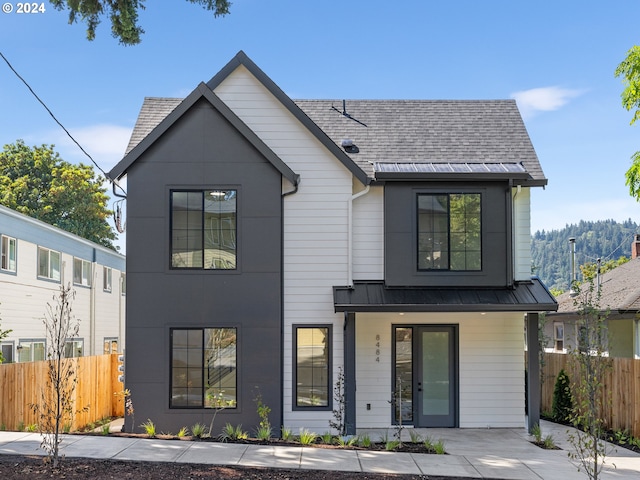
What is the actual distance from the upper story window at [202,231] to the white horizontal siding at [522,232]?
250 inches

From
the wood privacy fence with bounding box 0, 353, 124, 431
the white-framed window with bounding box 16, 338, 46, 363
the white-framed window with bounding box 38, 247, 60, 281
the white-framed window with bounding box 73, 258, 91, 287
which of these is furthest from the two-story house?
the white-framed window with bounding box 73, 258, 91, 287

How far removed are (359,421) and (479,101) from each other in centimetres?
881

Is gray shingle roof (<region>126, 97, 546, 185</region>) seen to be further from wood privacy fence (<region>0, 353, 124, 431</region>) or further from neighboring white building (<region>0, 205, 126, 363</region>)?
neighboring white building (<region>0, 205, 126, 363</region>)

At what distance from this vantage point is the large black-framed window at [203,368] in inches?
570

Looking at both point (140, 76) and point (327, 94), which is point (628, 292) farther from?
point (140, 76)

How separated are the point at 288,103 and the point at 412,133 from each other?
11.7 feet

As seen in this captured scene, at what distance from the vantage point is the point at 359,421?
15398 millimetres

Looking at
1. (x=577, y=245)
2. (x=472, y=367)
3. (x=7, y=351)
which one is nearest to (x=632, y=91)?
(x=472, y=367)

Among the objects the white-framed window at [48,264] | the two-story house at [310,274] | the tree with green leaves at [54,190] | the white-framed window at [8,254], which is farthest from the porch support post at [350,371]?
the tree with green leaves at [54,190]

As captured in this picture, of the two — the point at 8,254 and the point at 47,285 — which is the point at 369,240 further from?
the point at 47,285

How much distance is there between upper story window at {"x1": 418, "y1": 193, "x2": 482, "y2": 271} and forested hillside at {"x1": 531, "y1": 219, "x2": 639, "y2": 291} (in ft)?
397

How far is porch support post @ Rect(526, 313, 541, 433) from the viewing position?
1478 cm

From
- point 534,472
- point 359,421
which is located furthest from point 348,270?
point 534,472

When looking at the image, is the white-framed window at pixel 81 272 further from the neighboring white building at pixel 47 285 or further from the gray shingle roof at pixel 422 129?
the gray shingle roof at pixel 422 129
